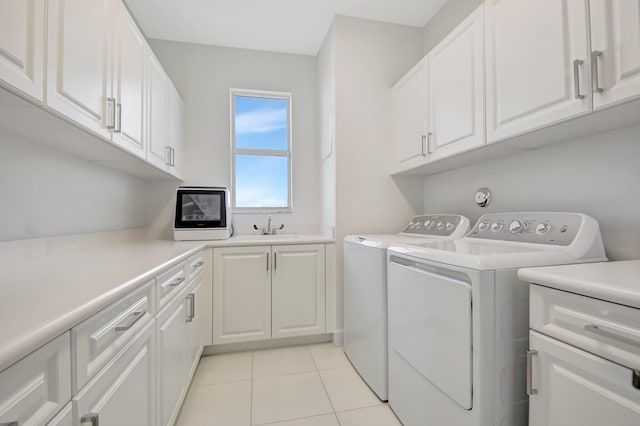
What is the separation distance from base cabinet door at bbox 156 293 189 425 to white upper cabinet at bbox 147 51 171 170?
3.35ft

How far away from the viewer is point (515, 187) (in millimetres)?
1663

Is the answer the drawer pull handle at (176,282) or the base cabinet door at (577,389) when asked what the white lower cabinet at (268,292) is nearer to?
the drawer pull handle at (176,282)

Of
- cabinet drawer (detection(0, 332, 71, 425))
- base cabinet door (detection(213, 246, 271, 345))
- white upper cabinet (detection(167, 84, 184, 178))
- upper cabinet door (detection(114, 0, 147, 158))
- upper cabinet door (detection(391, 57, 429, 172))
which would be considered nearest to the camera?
cabinet drawer (detection(0, 332, 71, 425))

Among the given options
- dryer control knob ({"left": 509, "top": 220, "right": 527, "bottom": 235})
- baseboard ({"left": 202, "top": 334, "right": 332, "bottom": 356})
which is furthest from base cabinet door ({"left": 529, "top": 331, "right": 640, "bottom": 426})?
baseboard ({"left": 202, "top": 334, "right": 332, "bottom": 356})

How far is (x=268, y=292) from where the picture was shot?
2.24 meters

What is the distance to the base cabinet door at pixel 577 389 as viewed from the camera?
69 cm

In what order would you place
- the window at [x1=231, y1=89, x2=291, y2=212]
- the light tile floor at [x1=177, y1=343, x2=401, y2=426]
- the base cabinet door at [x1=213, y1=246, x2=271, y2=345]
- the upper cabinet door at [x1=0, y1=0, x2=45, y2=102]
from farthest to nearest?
the window at [x1=231, y1=89, x2=291, y2=212] → the base cabinet door at [x1=213, y1=246, x2=271, y2=345] → the light tile floor at [x1=177, y1=343, x2=401, y2=426] → the upper cabinet door at [x1=0, y1=0, x2=45, y2=102]

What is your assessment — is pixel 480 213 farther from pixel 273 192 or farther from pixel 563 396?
pixel 273 192

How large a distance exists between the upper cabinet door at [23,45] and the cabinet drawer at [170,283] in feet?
2.48

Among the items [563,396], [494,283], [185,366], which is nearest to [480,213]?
[494,283]

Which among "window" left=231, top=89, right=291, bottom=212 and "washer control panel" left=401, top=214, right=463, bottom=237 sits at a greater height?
"window" left=231, top=89, right=291, bottom=212

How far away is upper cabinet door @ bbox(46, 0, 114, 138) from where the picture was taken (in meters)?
0.96

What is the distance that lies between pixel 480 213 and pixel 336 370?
149cm

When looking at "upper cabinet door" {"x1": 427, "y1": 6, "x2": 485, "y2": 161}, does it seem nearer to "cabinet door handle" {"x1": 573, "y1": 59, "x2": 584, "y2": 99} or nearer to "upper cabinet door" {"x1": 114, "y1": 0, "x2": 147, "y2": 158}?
"cabinet door handle" {"x1": 573, "y1": 59, "x2": 584, "y2": 99}
